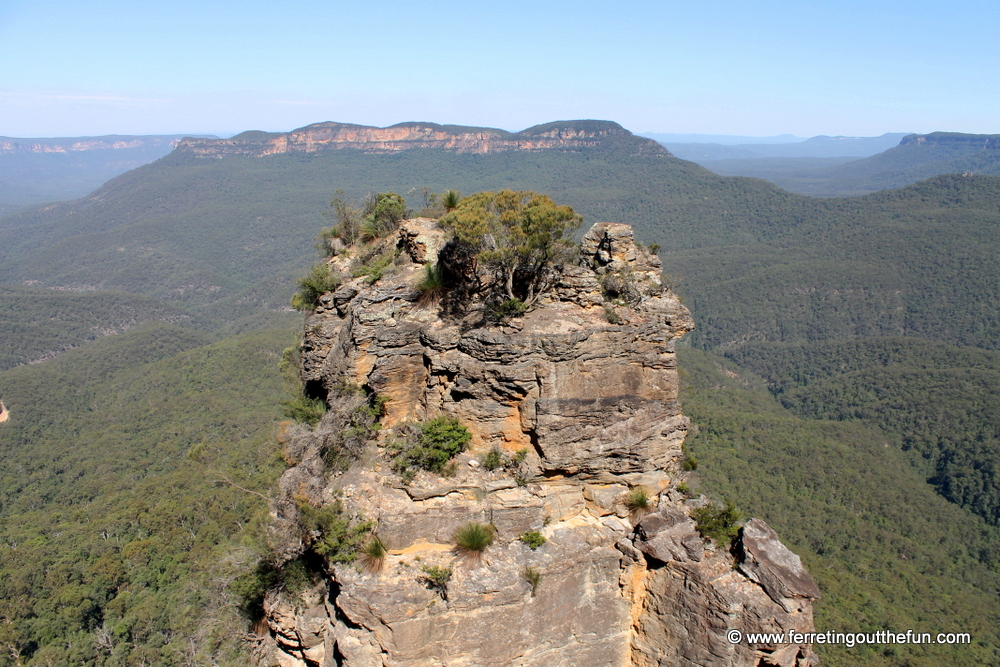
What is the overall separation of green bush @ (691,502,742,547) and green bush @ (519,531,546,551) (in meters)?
3.33

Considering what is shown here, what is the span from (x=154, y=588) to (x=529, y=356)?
35.5 metres

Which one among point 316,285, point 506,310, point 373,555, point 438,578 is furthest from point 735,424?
point 373,555

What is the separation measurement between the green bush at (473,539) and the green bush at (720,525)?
14.4 ft

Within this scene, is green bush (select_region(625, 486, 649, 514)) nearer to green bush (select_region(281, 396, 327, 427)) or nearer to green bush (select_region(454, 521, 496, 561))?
green bush (select_region(454, 521, 496, 561))

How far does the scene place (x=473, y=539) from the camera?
10.4 meters

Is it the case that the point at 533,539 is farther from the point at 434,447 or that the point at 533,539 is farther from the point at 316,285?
the point at 316,285

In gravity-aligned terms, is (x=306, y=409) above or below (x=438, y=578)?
above

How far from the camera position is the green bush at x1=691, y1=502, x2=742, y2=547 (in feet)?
36.5

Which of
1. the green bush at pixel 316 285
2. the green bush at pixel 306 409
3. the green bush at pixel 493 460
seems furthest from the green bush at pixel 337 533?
the green bush at pixel 316 285

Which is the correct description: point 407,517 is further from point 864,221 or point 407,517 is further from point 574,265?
point 864,221

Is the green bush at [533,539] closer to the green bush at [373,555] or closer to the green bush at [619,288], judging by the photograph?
the green bush at [373,555]

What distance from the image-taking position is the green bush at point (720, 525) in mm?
11117

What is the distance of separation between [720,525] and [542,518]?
3661 millimetres

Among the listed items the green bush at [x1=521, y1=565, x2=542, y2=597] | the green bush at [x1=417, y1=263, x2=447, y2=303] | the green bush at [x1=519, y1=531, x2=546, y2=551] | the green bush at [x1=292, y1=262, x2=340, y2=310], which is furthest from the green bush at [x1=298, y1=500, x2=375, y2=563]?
the green bush at [x1=292, y1=262, x2=340, y2=310]
